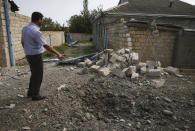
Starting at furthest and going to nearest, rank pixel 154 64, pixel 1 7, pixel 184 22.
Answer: pixel 184 22
pixel 1 7
pixel 154 64

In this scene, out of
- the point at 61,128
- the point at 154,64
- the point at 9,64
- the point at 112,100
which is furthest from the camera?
the point at 9,64

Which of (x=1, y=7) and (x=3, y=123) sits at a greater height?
(x=1, y=7)

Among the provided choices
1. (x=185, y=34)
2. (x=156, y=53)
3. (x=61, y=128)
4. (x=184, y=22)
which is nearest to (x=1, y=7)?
(x=61, y=128)

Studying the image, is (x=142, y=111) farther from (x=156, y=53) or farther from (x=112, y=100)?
(x=156, y=53)

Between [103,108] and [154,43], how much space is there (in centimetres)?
429

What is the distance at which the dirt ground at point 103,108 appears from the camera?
226 centimetres

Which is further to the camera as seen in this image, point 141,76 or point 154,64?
point 154,64

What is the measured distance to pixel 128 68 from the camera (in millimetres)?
4246

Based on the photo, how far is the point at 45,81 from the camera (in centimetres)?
422

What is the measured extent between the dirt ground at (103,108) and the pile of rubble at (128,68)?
438 mm

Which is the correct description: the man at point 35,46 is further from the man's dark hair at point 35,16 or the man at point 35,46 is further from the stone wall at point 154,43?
the stone wall at point 154,43

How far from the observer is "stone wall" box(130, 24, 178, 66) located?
5.68 metres

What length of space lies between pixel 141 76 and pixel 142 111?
1760mm

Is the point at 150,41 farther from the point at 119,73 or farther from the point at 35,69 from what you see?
the point at 35,69
